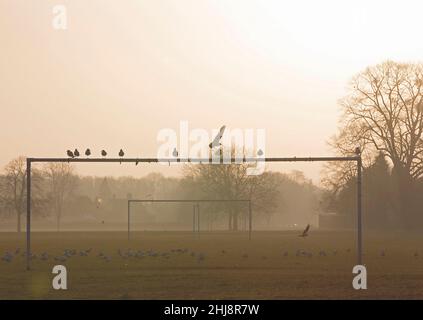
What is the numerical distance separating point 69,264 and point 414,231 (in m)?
45.1

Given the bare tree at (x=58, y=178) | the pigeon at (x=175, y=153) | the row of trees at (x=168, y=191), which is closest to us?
the pigeon at (x=175, y=153)

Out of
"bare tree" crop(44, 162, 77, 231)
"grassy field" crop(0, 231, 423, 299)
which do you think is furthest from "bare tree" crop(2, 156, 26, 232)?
"grassy field" crop(0, 231, 423, 299)

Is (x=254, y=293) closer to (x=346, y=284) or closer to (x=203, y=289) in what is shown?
(x=203, y=289)

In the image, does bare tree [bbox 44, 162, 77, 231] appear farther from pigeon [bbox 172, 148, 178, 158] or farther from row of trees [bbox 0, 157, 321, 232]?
pigeon [bbox 172, 148, 178, 158]

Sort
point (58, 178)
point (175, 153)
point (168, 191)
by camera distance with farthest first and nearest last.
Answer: point (168, 191), point (58, 178), point (175, 153)

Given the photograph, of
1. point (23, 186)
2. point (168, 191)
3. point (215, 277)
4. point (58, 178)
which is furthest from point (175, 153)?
point (168, 191)

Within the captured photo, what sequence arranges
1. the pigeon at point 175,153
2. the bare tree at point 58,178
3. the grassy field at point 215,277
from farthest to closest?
the bare tree at point 58,178, the pigeon at point 175,153, the grassy field at point 215,277

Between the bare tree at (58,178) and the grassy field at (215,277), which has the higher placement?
the bare tree at (58,178)

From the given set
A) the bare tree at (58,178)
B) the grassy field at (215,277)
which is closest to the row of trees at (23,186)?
the bare tree at (58,178)

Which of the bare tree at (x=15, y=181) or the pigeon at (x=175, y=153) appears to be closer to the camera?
the pigeon at (x=175, y=153)

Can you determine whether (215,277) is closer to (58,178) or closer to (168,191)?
(58,178)

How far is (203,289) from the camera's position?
22125 mm

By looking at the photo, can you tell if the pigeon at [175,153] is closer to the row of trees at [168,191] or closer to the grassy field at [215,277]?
the grassy field at [215,277]
